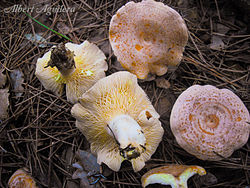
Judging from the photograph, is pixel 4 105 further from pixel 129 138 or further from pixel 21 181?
pixel 129 138

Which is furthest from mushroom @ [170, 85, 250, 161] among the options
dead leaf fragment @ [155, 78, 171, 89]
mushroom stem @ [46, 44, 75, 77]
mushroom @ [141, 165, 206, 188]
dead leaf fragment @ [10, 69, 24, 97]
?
dead leaf fragment @ [10, 69, 24, 97]

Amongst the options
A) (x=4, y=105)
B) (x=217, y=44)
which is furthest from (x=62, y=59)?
(x=217, y=44)

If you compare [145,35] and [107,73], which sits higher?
[145,35]

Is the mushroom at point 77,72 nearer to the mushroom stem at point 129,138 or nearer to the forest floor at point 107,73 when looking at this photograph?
the forest floor at point 107,73

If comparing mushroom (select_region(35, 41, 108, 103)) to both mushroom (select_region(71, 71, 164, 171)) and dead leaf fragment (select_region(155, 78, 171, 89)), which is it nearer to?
mushroom (select_region(71, 71, 164, 171))

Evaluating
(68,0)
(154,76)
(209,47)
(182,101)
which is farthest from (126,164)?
(68,0)

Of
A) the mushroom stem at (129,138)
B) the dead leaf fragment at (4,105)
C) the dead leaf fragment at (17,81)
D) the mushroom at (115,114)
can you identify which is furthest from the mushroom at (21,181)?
the mushroom stem at (129,138)
